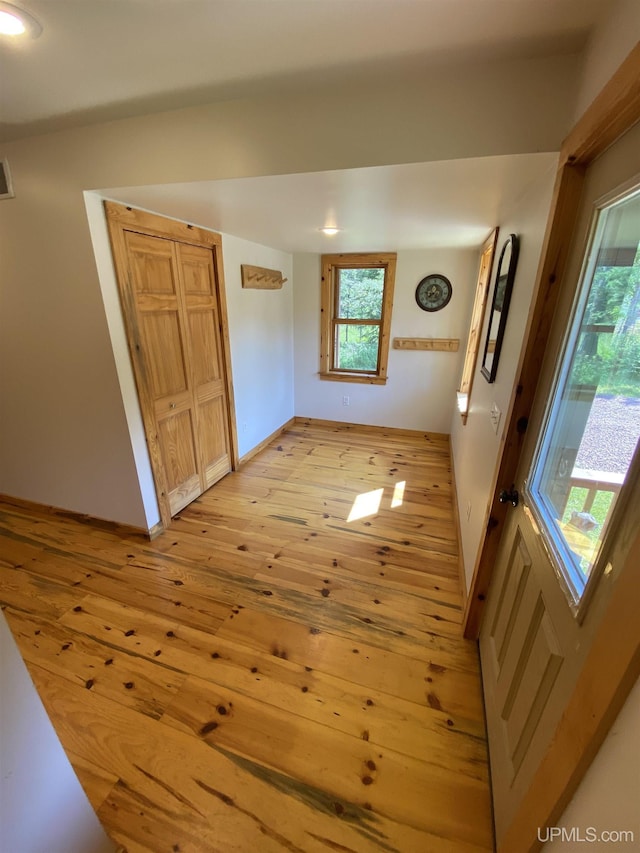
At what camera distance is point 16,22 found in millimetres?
977

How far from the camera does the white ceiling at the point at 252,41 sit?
3.01ft

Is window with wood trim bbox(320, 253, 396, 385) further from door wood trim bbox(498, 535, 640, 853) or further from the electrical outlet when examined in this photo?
door wood trim bbox(498, 535, 640, 853)

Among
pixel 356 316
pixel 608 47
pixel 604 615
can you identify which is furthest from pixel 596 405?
pixel 356 316

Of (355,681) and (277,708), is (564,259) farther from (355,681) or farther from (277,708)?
(277,708)

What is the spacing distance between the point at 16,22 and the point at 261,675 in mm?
2487

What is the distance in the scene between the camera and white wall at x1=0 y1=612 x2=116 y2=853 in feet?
2.41

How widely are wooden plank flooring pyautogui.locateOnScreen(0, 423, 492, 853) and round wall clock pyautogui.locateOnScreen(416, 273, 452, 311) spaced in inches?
92.8

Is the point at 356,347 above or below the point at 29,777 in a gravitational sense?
above

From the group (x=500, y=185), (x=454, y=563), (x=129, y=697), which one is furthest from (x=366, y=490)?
(x=500, y=185)

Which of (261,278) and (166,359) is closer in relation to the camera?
(166,359)

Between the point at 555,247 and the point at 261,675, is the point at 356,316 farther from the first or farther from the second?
the point at 261,675

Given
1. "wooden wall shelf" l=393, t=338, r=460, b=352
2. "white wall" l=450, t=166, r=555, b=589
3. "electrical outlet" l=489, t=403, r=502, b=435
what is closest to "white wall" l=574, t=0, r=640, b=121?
"white wall" l=450, t=166, r=555, b=589

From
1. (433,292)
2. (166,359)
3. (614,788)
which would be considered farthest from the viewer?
(433,292)

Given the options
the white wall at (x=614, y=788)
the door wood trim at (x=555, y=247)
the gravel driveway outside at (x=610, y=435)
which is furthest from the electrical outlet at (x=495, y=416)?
the white wall at (x=614, y=788)
